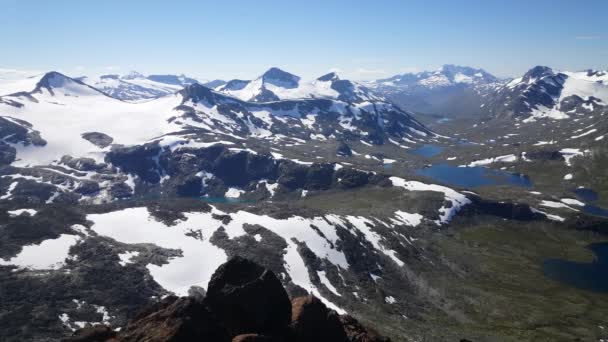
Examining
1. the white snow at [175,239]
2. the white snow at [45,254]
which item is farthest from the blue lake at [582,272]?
the white snow at [45,254]

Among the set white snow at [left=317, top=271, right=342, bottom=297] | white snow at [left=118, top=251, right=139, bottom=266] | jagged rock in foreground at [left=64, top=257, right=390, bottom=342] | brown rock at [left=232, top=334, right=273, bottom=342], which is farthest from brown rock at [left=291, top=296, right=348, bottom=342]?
white snow at [left=118, top=251, right=139, bottom=266]

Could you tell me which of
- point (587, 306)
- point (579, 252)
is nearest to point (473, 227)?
point (579, 252)

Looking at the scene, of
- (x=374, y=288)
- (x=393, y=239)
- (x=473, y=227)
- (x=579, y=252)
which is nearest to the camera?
(x=374, y=288)

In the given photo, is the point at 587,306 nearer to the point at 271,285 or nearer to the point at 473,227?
the point at 473,227

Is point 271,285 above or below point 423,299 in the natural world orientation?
above

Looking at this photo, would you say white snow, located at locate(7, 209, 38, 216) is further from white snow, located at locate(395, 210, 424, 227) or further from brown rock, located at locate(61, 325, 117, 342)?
white snow, located at locate(395, 210, 424, 227)

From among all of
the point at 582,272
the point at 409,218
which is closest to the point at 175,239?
the point at 409,218
